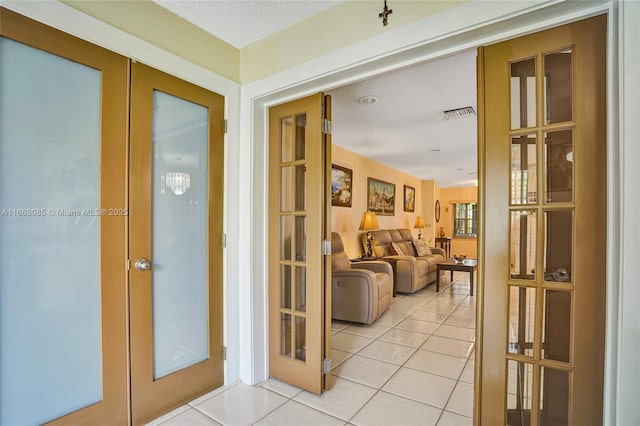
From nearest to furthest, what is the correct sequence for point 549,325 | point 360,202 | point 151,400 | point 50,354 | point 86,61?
point 549,325 → point 50,354 → point 86,61 → point 151,400 → point 360,202

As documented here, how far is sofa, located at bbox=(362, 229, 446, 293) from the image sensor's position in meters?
5.14

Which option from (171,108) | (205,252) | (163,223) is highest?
(171,108)

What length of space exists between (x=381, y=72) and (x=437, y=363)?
2443 millimetres

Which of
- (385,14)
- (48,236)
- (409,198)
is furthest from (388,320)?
(409,198)

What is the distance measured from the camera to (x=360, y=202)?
18.1 feet

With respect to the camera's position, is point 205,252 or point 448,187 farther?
point 448,187

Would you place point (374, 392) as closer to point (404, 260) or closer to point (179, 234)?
point (179, 234)

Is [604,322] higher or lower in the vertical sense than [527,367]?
higher

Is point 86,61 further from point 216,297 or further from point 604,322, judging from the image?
point 604,322

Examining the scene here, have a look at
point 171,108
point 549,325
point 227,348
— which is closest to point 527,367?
point 549,325

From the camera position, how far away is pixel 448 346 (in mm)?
3021

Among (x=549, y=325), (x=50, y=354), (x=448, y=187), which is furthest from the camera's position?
(x=448, y=187)

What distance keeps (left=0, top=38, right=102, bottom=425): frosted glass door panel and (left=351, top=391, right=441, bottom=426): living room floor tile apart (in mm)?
1584

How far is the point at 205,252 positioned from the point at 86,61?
1.31 meters
